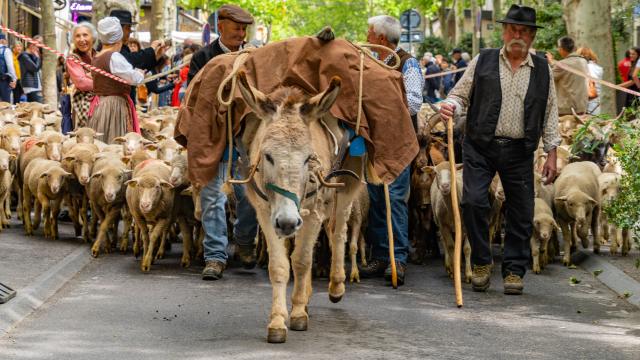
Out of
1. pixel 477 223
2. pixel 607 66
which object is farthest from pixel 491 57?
pixel 607 66

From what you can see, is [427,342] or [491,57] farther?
[491,57]

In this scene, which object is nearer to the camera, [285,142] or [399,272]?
[285,142]

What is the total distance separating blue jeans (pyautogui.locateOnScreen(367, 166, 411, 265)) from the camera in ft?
43.1

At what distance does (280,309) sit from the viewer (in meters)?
9.25

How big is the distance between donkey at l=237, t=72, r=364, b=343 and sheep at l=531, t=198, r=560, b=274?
404 centimetres

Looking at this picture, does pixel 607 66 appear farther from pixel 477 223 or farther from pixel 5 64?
pixel 5 64

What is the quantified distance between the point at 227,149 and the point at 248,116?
2.28 feet

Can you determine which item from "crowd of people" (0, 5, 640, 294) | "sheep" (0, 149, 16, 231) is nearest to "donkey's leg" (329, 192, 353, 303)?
"crowd of people" (0, 5, 640, 294)

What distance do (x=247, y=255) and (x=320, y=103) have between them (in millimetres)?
4042

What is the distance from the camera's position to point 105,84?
1605cm

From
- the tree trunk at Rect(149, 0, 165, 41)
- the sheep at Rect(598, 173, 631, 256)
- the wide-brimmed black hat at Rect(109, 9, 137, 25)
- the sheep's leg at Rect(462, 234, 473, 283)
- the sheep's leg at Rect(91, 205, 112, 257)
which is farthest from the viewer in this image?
the tree trunk at Rect(149, 0, 165, 41)

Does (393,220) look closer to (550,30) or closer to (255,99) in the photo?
(255,99)

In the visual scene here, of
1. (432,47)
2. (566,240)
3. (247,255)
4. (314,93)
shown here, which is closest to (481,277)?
(247,255)

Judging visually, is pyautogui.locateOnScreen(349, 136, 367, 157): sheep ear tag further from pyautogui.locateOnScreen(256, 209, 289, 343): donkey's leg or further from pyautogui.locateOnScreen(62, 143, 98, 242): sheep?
pyautogui.locateOnScreen(62, 143, 98, 242): sheep
